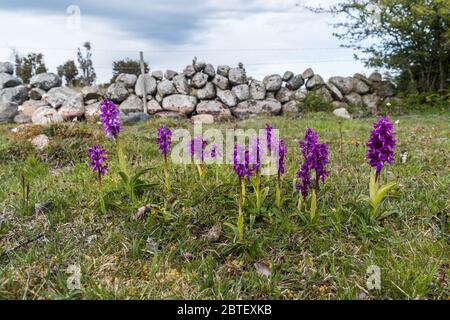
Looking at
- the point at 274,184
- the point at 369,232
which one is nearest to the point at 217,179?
the point at 274,184

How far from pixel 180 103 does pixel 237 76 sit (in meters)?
2.49

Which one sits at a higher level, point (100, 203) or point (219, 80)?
point (219, 80)

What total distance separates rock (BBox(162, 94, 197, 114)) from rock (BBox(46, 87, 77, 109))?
3.80 metres

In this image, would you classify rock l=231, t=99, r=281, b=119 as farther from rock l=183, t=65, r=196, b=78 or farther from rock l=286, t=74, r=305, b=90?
rock l=183, t=65, r=196, b=78

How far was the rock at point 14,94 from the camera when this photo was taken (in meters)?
15.5

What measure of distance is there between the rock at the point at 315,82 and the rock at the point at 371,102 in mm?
1885

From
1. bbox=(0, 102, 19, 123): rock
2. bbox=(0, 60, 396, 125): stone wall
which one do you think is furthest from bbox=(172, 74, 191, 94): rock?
bbox=(0, 102, 19, 123): rock

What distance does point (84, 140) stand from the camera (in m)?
6.52

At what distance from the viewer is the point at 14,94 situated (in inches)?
615

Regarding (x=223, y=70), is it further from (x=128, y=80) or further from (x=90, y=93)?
(x=90, y=93)

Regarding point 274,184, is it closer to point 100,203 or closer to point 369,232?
point 369,232

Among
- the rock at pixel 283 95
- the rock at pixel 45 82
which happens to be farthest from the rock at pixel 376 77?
the rock at pixel 45 82

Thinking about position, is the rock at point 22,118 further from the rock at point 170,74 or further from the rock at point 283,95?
the rock at point 283,95
